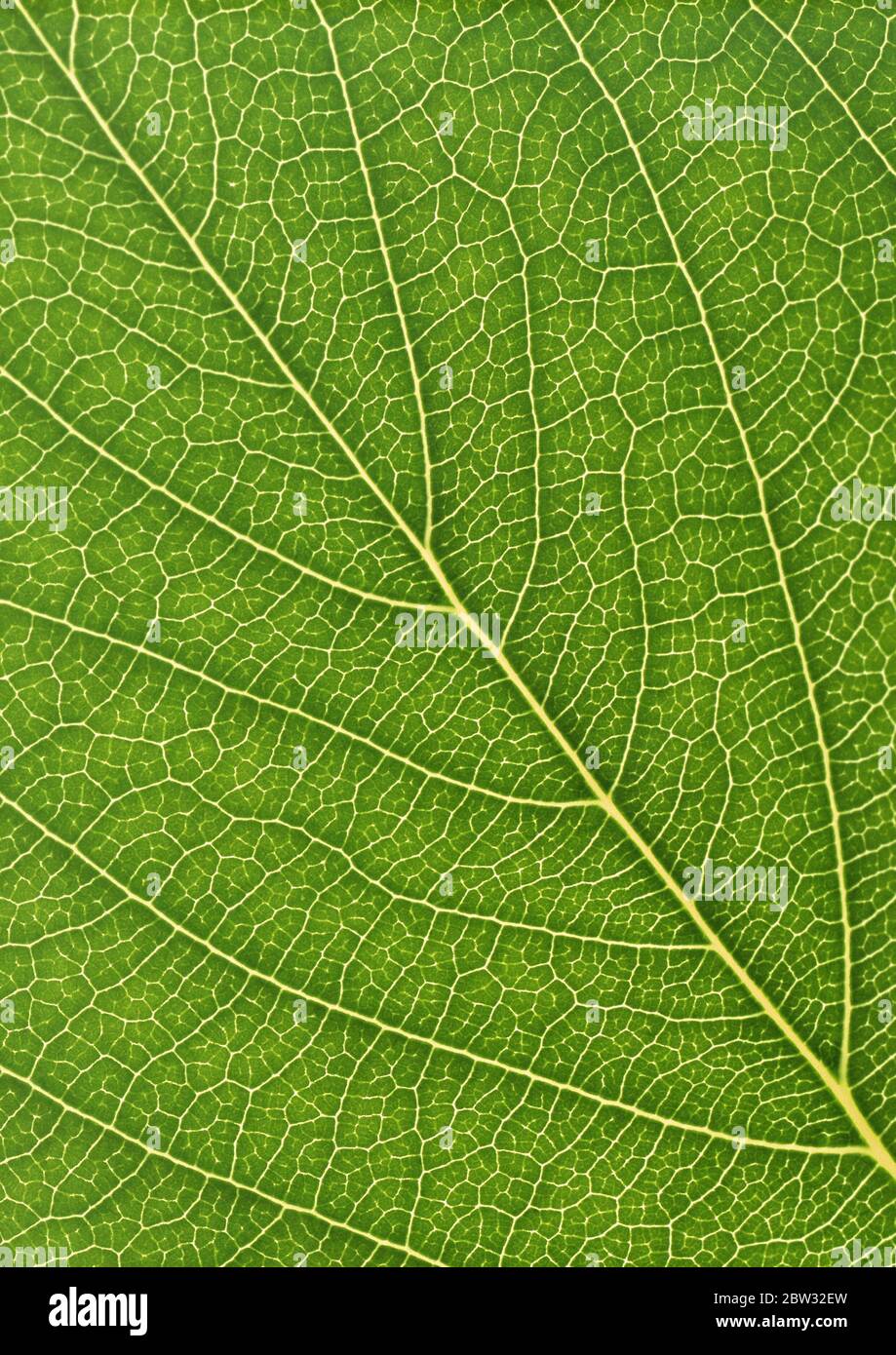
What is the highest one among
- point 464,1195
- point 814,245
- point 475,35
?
point 475,35

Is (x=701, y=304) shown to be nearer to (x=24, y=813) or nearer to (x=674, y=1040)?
(x=674, y=1040)

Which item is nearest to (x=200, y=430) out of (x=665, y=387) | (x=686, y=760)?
(x=665, y=387)

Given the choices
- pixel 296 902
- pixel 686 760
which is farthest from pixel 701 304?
pixel 296 902

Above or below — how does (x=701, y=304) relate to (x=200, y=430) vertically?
above

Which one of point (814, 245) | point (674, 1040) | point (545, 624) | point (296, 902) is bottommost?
point (674, 1040)

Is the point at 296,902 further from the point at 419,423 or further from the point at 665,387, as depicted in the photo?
the point at 665,387

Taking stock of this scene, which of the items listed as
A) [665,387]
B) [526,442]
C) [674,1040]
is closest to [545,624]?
[526,442]

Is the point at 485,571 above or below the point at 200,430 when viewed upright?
below
